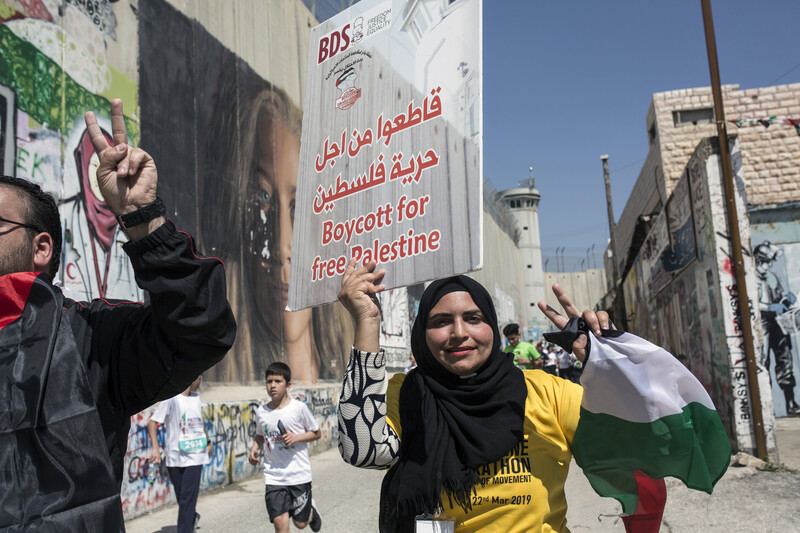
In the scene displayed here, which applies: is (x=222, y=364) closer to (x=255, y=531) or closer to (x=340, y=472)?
(x=340, y=472)

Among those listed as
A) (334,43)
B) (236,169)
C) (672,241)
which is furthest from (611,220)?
(334,43)

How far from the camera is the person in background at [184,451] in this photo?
6.05 metres

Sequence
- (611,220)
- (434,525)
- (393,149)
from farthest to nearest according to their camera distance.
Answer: (611,220), (393,149), (434,525)

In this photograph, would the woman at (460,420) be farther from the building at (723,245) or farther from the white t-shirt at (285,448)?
the building at (723,245)

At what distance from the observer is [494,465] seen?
2.31 metres

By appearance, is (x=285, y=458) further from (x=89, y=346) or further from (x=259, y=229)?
(x=259, y=229)

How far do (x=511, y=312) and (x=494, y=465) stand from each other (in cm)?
5286

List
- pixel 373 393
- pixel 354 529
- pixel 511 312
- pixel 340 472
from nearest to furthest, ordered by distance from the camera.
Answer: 1. pixel 373 393
2. pixel 354 529
3. pixel 340 472
4. pixel 511 312

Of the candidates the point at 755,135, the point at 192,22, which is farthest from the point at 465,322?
the point at 755,135

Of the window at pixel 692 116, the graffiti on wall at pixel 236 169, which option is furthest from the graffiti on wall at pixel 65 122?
the window at pixel 692 116

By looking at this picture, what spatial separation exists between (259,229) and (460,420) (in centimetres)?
1192

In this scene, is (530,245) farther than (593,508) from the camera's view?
Yes

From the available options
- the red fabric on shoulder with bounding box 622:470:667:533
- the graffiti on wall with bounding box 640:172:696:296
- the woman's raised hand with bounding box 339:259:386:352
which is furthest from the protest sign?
the graffiti on wall with bounding box 640:172:696:296

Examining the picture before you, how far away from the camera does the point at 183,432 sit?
254 inches
